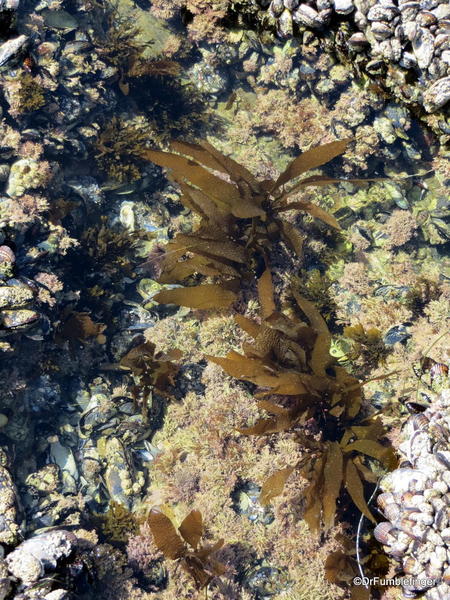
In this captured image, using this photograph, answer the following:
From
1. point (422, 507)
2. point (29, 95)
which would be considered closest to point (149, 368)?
point (422, 507)

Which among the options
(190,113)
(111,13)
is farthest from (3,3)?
(190,113)

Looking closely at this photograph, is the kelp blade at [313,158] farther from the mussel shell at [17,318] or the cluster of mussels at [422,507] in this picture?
the mussel shell at [17,318]

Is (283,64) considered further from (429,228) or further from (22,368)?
(22,368)

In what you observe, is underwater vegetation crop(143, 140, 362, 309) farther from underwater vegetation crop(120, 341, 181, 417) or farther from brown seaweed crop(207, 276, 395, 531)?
underwater vegetation crop(120, 341, 181, 417)

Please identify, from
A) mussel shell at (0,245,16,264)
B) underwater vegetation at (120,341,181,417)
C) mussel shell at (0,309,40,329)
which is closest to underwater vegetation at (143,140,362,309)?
underwater vegetation at (120,341,181,417)

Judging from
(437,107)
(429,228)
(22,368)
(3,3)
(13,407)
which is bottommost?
(13,407)

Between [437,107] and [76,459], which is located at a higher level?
[437,107]
